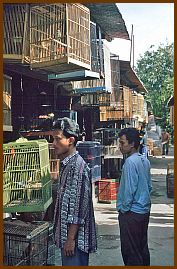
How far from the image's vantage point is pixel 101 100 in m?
10.7

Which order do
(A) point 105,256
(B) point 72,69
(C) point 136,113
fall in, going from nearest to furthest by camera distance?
1. (A) point 105,256
2. (B) point 72,69
3. (C) point 136,113

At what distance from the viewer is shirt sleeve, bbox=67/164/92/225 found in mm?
3211

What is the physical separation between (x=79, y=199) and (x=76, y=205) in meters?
0.05

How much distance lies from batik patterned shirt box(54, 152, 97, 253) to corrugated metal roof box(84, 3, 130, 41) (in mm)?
5807

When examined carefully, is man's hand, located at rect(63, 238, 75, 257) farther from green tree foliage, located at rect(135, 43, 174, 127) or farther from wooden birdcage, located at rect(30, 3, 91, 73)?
green tree foliage, located at rect(135, 43, 174, 127)

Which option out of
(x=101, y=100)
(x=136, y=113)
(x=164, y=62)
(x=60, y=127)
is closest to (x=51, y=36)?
(x=60, y=127)

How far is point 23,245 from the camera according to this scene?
4.23m

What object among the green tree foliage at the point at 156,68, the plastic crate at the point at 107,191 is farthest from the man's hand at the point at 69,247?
the green tree foliage at the point at 156,68

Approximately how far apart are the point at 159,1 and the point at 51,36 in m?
2.59

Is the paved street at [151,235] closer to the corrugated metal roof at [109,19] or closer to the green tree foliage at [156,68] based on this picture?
the corrugated metal roof at [109,19]

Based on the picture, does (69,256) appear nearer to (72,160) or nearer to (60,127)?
(72,160)

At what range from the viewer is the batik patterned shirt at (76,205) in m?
3.23

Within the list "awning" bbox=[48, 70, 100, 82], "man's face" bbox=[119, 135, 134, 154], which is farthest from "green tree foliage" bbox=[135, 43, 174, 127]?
"man's face" bbox=[119, 135, 134, 154]

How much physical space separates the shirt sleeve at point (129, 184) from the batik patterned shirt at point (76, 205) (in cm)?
97
